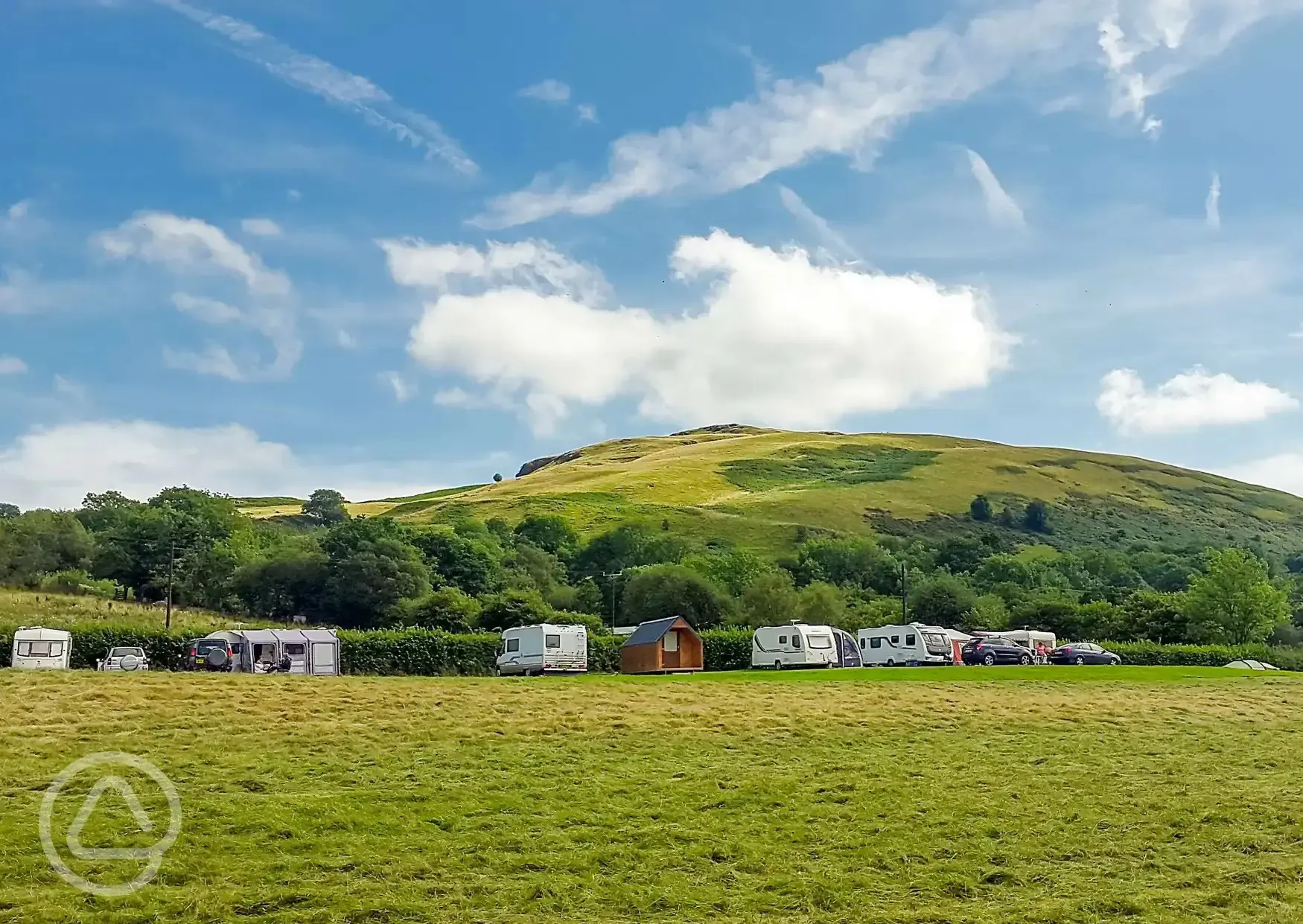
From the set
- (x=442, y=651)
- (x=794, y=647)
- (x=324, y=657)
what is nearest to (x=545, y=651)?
(x=442, y=651)

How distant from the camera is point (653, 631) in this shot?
2473 inches

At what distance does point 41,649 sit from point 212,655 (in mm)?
7610

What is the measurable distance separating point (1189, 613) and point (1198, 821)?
80.3 meters

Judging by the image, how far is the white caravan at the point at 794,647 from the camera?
6356 cm

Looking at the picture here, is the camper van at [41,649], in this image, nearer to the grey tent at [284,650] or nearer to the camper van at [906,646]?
the grey tent at [284,650]

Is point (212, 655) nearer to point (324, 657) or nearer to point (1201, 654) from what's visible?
point (324, 657)

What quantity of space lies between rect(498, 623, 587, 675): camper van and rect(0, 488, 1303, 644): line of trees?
64.0 ft

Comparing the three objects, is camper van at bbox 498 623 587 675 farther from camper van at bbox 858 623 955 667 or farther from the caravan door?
camper van at bbox 858 623 955 667

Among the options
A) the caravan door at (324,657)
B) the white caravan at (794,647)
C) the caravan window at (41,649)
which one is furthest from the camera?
the white caravan at (794,647)

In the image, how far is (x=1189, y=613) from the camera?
296 feet

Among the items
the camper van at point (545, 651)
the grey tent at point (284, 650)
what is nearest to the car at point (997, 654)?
the camper van at point (545, 651)

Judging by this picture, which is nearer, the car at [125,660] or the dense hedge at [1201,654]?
the car at [125,660]

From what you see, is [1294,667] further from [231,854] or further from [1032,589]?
[231,854]

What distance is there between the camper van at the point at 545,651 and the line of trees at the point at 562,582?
64.0ft
